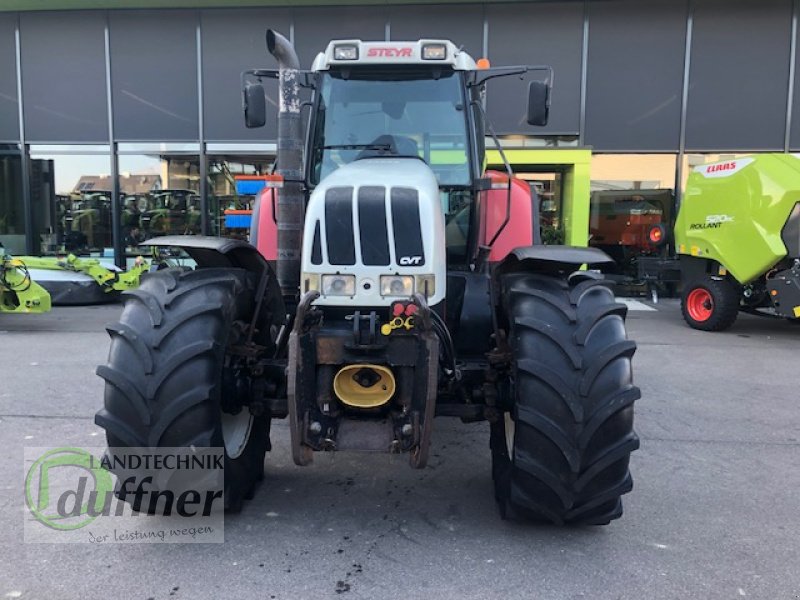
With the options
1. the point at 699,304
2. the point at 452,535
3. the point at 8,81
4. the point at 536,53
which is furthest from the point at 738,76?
the point at 8,81

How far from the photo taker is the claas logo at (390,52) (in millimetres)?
4453

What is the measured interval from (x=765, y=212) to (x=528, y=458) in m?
7.08

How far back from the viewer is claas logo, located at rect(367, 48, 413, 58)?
4453mm

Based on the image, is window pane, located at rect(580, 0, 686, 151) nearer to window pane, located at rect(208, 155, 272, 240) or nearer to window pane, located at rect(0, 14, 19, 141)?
window pane, located at rect(208, 155, 272, 240)

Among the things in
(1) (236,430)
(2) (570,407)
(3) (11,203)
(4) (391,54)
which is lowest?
(1) (236,430)

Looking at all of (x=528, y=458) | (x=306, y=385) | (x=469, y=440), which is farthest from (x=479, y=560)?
(x=469, y=440)

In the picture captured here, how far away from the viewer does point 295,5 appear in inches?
489

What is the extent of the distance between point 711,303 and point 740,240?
1.03 meters

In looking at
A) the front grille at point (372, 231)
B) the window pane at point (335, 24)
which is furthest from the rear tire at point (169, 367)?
the window pane at point (335, 24)

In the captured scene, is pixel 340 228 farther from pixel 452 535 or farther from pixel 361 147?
pixel 452 535

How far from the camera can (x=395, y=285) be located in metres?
3.26

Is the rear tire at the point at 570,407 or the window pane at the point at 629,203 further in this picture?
the window pane at the point at 629,203

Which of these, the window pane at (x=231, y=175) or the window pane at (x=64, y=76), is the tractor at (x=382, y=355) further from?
the window pane at (x=64, y=76)

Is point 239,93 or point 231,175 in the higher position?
point 239,93
